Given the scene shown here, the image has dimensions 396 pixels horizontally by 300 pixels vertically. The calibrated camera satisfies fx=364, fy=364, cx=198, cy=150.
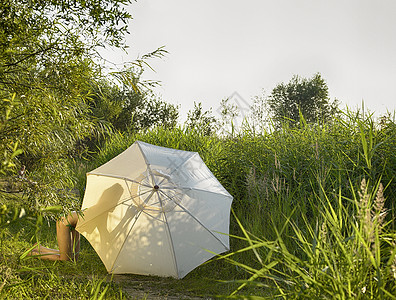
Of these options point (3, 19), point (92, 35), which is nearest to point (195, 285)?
point (92, 35)

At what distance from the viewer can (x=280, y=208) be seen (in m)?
4.30

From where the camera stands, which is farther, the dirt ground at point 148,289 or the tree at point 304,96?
the tree at point 304,96

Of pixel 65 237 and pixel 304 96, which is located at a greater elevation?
pixel 304 96

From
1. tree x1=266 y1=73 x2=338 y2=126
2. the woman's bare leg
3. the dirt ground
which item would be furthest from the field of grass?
tree x1=266 y1=73 x2=338 y2=126

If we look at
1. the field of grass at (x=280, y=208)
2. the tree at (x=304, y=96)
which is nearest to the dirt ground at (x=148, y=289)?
the field of grass at (x=280, y=208)

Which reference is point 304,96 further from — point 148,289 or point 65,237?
point 148,289

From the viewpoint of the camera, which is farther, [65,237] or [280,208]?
[65,237]

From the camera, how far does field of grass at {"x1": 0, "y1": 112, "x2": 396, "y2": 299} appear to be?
8.63 feet

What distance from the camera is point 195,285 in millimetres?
4941

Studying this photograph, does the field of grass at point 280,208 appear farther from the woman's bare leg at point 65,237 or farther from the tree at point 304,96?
the tree at point 304,96

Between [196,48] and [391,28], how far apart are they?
1570cm

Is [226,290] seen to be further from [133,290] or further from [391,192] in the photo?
[391,192]

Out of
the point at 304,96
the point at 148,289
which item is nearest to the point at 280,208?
the point at 148,289

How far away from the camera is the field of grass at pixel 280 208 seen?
263 centimetres
